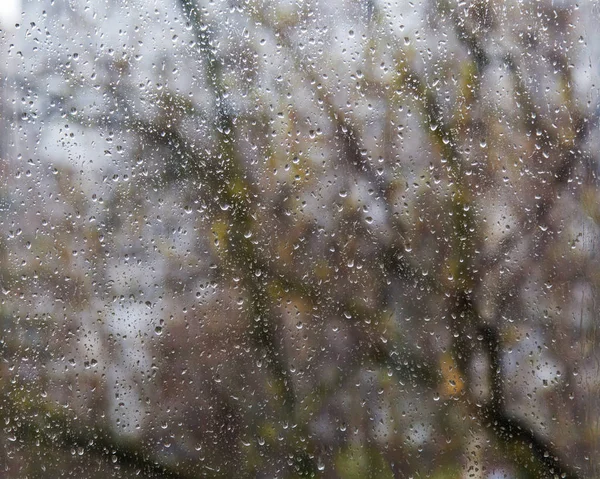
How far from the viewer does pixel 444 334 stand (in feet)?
3.84

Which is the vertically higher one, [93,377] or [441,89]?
[441,89]

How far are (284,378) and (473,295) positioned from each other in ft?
1.30

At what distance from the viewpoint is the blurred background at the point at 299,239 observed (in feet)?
3.77

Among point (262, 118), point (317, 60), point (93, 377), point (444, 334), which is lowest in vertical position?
point (93, 377)

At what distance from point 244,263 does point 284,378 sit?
23 centimetres

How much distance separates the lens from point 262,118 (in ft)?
3.92

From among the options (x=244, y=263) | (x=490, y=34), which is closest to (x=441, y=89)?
(x=490, y=34)

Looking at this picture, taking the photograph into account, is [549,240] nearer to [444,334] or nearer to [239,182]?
[444,334]

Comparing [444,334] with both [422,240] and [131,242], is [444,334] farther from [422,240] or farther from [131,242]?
[131,242]

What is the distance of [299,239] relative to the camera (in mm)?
1182

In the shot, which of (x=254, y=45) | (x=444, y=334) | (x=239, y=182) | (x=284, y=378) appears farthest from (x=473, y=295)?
(x=254, y=45)

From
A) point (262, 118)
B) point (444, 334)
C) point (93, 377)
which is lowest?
point (93, 377)

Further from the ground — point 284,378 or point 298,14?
point 298,14

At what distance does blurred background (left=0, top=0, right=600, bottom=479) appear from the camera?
1149 millimetres
